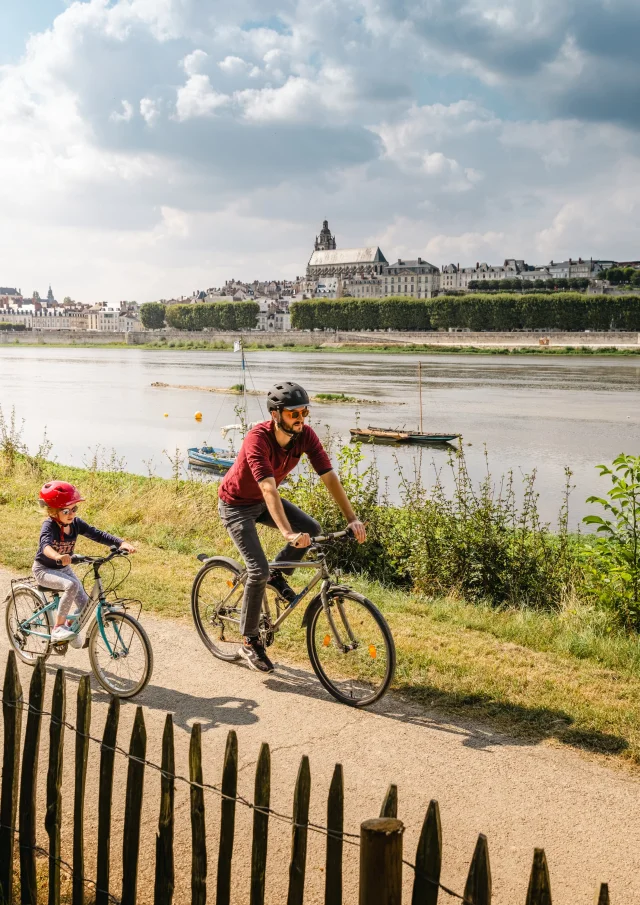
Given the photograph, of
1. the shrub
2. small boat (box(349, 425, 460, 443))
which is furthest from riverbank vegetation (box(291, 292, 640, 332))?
the shrub

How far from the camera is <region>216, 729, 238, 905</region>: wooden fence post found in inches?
107

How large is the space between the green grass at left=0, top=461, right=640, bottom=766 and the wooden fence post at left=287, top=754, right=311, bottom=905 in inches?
Result: 99.7

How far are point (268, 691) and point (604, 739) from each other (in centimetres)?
206

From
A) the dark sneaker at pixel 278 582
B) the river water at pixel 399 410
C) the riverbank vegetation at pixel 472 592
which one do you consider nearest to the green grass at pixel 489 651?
the riverbank vegetation at pixel 472 592

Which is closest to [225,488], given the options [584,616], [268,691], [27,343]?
[268,691]

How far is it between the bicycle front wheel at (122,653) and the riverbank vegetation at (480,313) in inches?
5324

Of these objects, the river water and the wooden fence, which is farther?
the river water

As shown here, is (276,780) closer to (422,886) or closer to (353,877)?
(353,877)

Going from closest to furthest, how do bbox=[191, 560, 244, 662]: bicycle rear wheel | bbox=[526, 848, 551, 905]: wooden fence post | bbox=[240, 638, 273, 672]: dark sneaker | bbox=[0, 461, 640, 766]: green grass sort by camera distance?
bbox=[526, 848, 551, 905]: wooden fence post, bbox=[0, 461, 640, 766]: green grass, bbox=[240, 638, 273, 672]: dark sneaker, bbox=[191, 560, 244, 662]: bicycle rear wheel

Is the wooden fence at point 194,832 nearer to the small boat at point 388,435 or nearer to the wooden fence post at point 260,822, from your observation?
the wooden fence post at point 260,822

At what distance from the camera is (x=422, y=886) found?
231 centimetres

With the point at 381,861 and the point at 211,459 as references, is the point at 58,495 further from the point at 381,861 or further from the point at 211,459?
the point at 211,459

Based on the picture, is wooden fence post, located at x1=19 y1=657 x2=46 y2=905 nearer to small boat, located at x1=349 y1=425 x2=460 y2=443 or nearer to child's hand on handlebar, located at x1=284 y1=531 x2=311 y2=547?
child's hand on handlebar, located at x1=284 y1=531 x2=311 y2=547

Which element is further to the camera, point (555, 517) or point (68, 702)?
point (555, 517)
